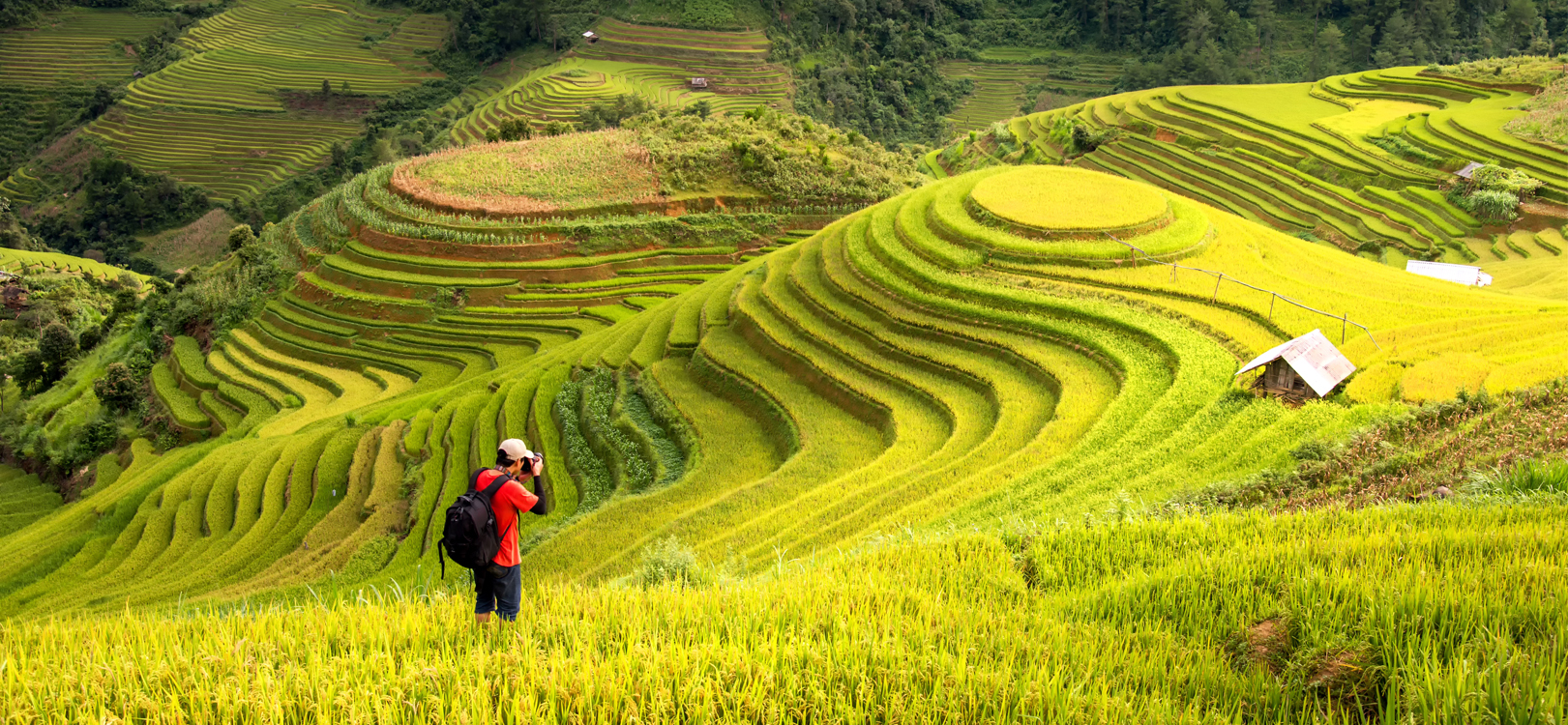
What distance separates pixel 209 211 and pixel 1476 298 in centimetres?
5485

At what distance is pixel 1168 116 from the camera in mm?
44406

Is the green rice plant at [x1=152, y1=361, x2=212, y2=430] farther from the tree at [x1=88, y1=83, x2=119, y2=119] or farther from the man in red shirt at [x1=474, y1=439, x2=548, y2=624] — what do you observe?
the tree at [x1=88, y1=83, x2=119, y2=119]

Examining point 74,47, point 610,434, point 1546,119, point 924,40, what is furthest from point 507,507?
point 74,47

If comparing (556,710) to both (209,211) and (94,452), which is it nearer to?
(94,452)

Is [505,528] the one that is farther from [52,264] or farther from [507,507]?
[52,264]

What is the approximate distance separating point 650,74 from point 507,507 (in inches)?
2161

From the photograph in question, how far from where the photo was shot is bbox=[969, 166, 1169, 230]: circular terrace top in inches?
661

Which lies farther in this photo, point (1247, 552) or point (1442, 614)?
point (1247, 552)

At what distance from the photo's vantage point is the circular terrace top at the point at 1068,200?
1680 centimetres

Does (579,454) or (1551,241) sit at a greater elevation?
(1551,241)

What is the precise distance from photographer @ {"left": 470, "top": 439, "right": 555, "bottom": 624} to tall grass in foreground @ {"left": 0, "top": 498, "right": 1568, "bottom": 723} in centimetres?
21

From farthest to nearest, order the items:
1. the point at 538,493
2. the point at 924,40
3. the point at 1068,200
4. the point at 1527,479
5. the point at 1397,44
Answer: the point at 924,40 < the point at 1397,44 < the point at 1068,200 < the point at 1527,479 < the point at 538,493

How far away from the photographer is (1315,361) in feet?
34.9

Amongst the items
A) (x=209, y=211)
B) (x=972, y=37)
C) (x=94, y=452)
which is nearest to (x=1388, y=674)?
(x=94, y=452)
